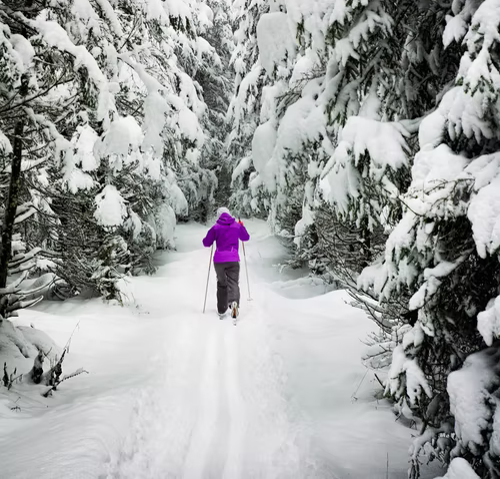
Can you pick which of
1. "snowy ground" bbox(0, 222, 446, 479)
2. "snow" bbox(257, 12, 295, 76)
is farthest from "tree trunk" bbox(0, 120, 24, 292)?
"snow" bbox(257, 12, 295, 76)

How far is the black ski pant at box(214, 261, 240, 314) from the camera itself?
869 cm

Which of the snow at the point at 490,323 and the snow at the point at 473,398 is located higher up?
the snow at the point at 490,323

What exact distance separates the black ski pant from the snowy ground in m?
0.38

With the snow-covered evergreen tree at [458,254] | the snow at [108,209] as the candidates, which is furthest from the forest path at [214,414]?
the snow at [108,209]

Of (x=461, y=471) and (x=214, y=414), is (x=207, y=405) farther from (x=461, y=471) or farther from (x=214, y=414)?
(x=461, y=471)

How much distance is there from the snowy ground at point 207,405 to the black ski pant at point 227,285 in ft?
1.23

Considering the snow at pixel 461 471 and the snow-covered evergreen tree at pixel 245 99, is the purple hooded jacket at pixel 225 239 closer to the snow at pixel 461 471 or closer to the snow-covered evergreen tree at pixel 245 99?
the snow-covered evergreen tree at pixel 245 99

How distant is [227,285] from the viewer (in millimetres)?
8789

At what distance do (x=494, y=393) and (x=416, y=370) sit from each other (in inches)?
19.1

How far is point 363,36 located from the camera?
3234mm

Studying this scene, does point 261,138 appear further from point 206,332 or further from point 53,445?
point 206,332

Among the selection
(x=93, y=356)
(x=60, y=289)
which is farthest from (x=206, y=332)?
(x=60, y=289)

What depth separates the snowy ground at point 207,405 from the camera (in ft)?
11.5

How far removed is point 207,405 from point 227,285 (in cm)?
405
